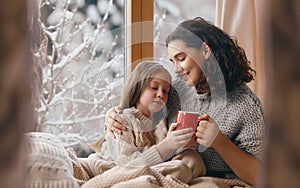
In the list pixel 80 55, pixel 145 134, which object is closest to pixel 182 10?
pixel 80 55

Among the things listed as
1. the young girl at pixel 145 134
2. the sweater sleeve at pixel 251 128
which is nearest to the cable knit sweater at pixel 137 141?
the young girl at pixel 145 134

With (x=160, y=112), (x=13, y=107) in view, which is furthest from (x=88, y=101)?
(x=13, y=107)

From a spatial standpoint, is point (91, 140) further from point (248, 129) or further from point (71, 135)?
point (248, 129)

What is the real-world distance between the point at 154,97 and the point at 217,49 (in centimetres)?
26

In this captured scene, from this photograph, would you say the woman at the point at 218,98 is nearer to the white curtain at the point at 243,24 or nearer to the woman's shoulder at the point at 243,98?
the woman's shoulder at the point at 243,98

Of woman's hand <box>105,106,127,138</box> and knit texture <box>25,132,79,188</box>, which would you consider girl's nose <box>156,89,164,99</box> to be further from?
knit texture <box>25,132,79,188</box>

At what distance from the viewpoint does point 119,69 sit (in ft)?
7.08

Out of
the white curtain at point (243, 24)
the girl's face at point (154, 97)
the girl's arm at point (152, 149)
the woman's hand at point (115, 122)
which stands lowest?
the girl's arm at point (152, 149)

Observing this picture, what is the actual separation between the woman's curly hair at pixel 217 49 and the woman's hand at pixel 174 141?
0.63 ft

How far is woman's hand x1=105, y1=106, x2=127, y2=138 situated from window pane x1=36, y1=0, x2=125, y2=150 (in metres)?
0.50

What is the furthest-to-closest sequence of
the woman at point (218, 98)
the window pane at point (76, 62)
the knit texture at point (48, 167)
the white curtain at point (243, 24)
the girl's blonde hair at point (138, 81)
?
the window pane at point (76, 62) < the white curtain at point (243, 24) < the girl's blonde hair at point (138, 81) < the woman at point (218, 98) < the knit texture at point (48, 167)

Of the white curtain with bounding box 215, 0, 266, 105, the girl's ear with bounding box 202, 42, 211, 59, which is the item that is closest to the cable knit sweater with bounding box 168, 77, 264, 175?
the girl's ear with bounding box 202, 42, 211, 59

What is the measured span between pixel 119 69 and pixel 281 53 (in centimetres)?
206

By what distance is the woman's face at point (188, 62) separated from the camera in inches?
62.9
